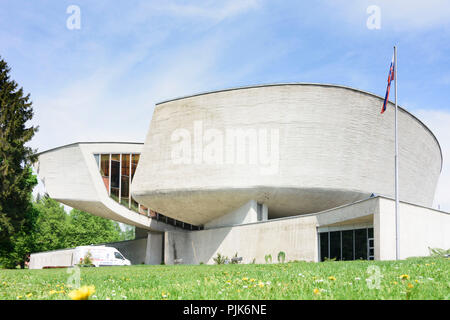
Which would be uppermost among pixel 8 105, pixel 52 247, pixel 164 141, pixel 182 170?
pixel 8 105

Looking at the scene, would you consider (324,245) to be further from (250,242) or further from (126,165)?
(126,165)

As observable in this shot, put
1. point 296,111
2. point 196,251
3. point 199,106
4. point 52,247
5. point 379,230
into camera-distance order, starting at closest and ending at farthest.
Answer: point 379,230 → point 296,111 → point 199,106 → point 196,251 → point 52,247

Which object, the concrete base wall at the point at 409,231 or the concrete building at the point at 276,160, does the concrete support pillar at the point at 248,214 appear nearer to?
the concrete building at the point at 276,160

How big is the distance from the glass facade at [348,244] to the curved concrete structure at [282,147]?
6.45m

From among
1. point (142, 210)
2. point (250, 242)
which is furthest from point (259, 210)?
point (142, 210)

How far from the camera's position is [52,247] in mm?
65312

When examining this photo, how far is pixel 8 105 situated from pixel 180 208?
1667 centimetres

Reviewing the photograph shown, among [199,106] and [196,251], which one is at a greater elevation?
[199,106]

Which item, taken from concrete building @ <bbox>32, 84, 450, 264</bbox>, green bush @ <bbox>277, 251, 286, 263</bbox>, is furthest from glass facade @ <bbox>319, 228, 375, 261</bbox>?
green bush @ <bbox>277, 251, 286, 263</bbox>

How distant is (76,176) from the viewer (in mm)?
42750

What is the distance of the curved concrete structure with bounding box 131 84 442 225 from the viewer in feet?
111

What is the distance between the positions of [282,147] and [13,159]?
70.5ft
